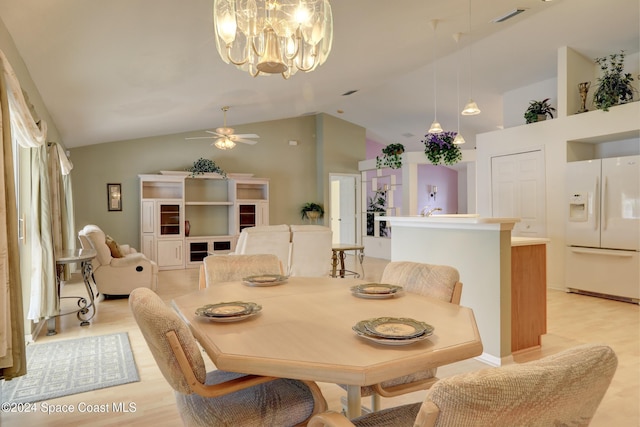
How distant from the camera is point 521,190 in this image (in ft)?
19.6

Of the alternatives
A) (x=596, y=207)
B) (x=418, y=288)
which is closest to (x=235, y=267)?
(x=418, y=288)

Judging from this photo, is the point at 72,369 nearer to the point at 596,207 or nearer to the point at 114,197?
the point at 114,197

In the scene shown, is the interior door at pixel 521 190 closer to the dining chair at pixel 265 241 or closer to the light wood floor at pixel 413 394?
the light wood floor at pixel 413 394

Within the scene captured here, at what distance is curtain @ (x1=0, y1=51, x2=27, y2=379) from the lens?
2191mm

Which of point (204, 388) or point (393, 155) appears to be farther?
point (393, 155)

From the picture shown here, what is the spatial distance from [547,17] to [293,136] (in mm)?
5647

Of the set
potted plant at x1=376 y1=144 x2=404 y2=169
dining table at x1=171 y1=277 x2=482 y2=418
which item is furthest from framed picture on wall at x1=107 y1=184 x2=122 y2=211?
dining table at x1=171 y1=277 x2=482 y2=418

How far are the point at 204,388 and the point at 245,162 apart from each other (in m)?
7.71

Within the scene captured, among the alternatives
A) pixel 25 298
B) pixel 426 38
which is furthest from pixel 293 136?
pixel 25 298

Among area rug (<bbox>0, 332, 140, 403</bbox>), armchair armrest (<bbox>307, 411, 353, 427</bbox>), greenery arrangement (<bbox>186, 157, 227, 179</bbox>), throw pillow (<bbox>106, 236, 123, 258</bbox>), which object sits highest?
greenery arrangement (<bbox>186, 157, 227, 179</bbox>)

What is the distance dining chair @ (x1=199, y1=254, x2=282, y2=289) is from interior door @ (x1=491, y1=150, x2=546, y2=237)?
444 centimetres

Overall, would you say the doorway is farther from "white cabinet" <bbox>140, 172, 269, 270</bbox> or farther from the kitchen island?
the kitchen island

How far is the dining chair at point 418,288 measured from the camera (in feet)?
5.36

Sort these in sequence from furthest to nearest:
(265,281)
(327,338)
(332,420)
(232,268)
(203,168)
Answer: (203,168), (232,268), (265,281), (327,338), (332,420)
